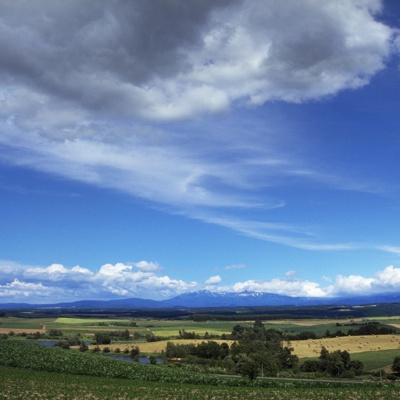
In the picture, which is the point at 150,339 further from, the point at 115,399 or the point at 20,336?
the point at 115,399

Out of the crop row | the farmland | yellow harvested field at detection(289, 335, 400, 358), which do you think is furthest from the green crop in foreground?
yellow harvested field at detection(289, 335, 400, 358)

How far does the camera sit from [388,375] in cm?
9250

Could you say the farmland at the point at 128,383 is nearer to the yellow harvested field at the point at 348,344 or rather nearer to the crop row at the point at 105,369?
the crop row at the point at 105,369

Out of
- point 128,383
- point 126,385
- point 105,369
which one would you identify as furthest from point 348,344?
point 126,385

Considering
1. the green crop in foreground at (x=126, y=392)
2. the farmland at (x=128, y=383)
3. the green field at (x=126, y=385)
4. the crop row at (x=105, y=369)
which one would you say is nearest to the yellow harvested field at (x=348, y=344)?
the farmland at (x=128, y=383)

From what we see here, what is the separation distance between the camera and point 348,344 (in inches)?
5738

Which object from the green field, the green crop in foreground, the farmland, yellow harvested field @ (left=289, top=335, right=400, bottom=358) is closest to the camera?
the green crop in foreground

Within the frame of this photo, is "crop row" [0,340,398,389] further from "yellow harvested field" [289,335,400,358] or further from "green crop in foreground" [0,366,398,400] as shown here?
"yellow harvested field" [289,335,400,358]

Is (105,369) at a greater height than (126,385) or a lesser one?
lesser

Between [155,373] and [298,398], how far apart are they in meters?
28.7

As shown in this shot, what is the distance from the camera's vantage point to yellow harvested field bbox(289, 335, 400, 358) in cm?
13325

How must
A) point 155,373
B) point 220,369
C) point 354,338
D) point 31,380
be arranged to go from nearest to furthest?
1. point 31,380
2. point 155,373
3. point 220,369
4. point 354,338

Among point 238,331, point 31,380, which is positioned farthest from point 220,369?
point 238,331

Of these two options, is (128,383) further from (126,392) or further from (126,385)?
(126,392)
